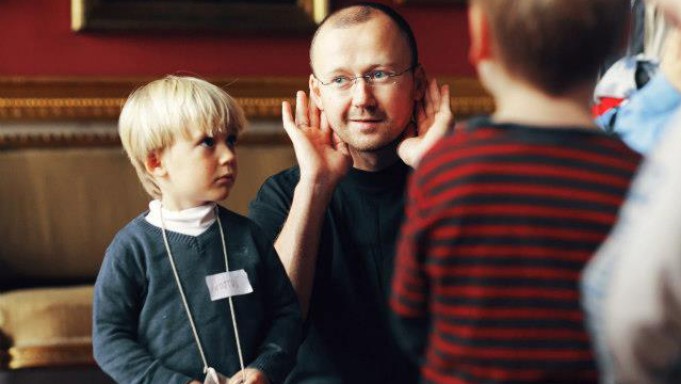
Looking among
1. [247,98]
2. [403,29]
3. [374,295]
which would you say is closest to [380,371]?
[374,295]

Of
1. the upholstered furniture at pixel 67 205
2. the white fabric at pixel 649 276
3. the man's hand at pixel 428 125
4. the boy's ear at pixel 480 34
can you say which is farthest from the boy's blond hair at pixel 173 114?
the upholstered furniture at pixel 67 205

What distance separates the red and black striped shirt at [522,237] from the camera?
129 centimetres

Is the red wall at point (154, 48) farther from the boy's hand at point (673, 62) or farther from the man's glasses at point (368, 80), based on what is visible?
the boy's hand at point (673, 62)

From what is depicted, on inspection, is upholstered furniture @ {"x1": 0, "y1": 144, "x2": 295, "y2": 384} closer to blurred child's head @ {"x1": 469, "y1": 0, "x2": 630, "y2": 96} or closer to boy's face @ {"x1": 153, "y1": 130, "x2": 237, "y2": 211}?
boy's face @ {"x1": 153, "y1": 130, "x2": 237, "y2": 211}

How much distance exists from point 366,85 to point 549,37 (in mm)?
1090

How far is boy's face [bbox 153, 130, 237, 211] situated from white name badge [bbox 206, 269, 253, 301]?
0.14 meters

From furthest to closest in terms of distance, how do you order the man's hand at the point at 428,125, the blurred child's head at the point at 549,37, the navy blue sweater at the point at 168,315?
1. the man's hand at the point at 428,125
2. the navy blue sweater at the point at 168,315
3. the blurred child's head at the point at 549,37

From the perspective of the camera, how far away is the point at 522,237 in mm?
1290

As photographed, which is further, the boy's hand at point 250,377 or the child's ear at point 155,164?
the child's ear at point 155,164

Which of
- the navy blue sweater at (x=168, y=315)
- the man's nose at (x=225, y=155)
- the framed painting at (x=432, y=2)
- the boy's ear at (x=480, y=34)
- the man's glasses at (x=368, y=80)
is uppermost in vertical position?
the boy's ear at (x=480, y=34)

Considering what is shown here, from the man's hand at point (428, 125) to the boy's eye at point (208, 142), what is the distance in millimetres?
401

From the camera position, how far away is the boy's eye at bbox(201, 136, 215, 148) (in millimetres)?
2021

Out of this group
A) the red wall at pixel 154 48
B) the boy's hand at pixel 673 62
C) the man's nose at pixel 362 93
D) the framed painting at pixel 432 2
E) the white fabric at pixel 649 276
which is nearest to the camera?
the white fabric at pixel 649 276

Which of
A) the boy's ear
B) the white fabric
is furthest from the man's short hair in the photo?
the white fabric
